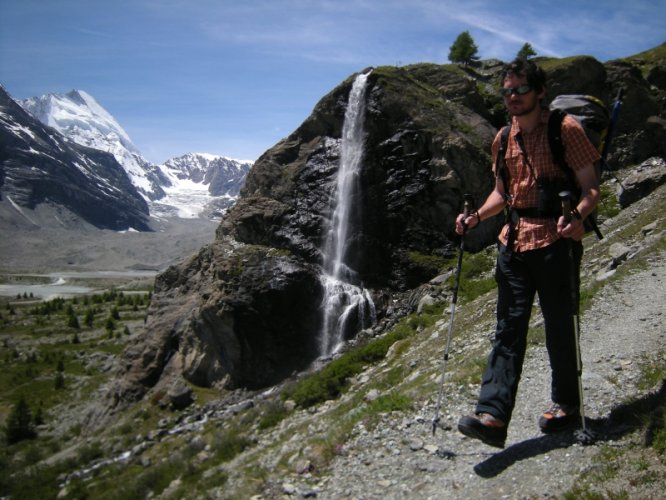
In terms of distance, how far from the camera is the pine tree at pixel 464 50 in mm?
62656

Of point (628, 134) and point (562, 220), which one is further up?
point (628, 134)

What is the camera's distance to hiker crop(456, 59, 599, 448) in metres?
5.75

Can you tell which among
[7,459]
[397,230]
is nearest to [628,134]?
[397,230]

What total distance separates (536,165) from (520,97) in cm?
83

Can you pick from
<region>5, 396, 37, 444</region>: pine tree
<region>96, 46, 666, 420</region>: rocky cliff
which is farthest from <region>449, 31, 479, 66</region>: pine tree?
<region>5, 396, 37, 444</region>: pine tree

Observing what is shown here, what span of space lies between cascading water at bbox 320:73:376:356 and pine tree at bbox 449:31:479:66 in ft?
109

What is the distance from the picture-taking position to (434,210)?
→ 1215 inches

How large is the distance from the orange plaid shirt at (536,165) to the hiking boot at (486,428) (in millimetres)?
2053

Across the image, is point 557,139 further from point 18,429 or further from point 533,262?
point 18,429

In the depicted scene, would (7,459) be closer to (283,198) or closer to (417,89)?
(283,198)

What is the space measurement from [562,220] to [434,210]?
1012 inches

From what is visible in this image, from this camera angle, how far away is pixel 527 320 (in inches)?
238

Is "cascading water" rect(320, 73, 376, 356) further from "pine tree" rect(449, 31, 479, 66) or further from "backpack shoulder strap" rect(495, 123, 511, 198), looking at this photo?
"pine tree" rect(449, 31, 479, 66)

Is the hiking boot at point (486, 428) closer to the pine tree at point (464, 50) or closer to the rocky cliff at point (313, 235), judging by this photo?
the rocky cliff at point (313, 235)
